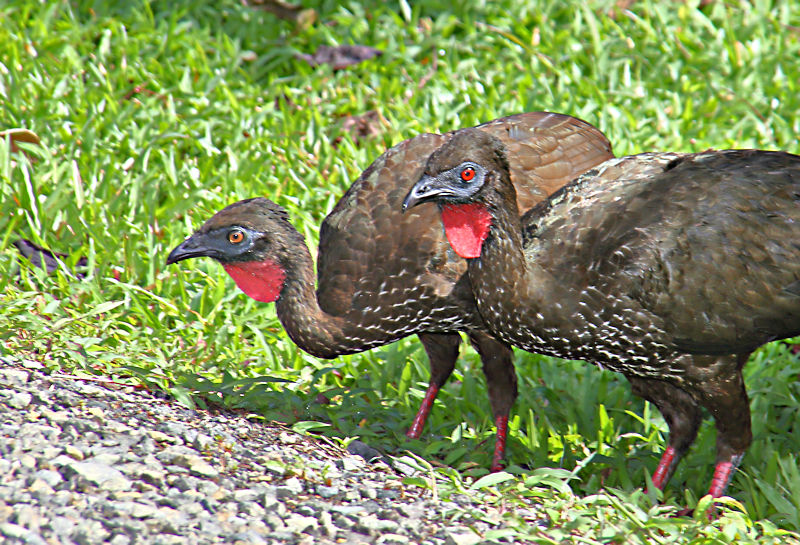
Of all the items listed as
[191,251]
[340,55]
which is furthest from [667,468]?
[340,55]

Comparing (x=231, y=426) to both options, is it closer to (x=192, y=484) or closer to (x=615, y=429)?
(x=192, y=484)

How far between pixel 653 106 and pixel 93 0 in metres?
4.47


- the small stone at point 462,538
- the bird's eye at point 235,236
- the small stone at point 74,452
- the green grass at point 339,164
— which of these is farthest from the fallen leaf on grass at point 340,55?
the small stone at point 462,538

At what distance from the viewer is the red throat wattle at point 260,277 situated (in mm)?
4613

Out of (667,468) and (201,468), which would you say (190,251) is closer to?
(201,468)

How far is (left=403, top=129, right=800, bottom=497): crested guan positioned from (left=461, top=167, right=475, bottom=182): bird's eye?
0.02 metres

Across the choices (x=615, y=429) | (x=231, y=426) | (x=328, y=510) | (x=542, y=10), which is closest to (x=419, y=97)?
(x=542, y=10)

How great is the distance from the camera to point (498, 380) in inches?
187

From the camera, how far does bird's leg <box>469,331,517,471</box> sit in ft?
15.4

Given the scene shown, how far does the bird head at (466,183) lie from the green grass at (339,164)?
1.07m

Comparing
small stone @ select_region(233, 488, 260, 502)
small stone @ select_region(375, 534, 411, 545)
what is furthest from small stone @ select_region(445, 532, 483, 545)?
small stone @ select_region(233, 488, 260, 502)

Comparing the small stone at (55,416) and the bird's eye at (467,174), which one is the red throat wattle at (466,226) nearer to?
the bird's eye at (467,174)

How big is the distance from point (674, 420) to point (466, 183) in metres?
1.45

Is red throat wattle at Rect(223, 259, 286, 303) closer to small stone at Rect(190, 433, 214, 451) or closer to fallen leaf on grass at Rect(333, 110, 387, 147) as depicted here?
small stone at Rect(190, 433, 214, 451)
